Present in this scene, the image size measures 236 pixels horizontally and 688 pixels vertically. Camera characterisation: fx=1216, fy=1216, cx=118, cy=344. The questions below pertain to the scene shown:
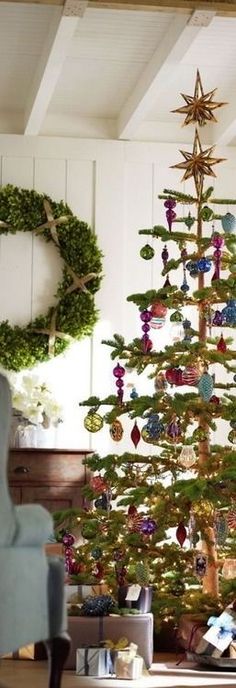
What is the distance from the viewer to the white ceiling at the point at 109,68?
577 centimetres

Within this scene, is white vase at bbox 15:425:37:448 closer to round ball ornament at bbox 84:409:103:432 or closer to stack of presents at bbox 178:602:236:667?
round ball ornament at bbox 84:409:103:432

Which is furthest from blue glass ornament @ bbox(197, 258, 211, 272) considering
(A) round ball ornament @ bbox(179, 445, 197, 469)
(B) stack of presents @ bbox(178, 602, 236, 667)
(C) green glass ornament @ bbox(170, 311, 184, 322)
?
(B) stack of presents @ bbox(178, 602, 236, 667)

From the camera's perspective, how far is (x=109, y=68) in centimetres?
666

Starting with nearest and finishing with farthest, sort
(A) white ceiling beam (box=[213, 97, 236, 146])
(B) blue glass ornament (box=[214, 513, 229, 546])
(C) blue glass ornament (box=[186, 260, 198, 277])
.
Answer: (B) blue glass ornament (box=[214, 513, 229, 546]) < (C) blue glass ornament (box=[186, 260, 198, 277]) < (A) white ceiling beam (box=[213, 97, 236, 146])

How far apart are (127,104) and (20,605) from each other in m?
4.55

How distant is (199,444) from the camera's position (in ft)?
17.8

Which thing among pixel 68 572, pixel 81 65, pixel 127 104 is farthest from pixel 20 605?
pixel 127 104

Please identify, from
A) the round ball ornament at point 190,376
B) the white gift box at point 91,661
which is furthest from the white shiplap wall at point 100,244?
the white gift box at point 91,661

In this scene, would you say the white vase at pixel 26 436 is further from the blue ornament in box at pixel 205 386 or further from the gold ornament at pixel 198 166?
the gold ornament at pixel 198 166

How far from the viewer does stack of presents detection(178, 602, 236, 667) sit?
486 cm

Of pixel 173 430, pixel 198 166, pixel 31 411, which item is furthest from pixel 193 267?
pixel 31 411

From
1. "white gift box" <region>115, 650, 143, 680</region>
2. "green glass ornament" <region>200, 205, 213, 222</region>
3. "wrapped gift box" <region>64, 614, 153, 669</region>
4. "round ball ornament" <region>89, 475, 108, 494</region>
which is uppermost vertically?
"green glass ornament" <region>200, 205, 213, 222</region>

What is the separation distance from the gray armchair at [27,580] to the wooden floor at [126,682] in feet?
3.36

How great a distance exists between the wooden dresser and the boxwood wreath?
83cm
